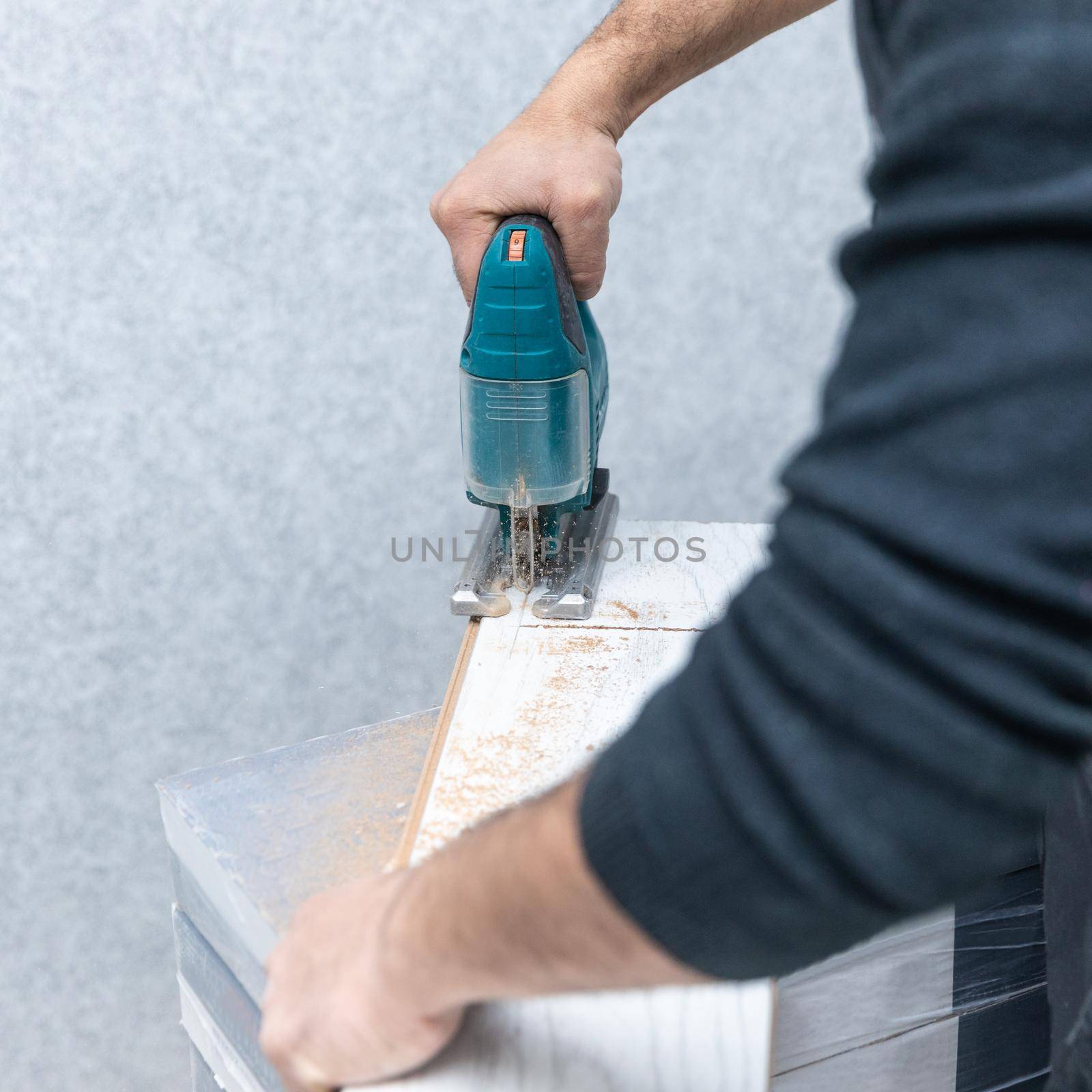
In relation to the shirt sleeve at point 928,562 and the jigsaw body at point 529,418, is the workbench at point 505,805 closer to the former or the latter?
the jigsaw body at point 529,418

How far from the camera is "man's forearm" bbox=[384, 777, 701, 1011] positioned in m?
0.42

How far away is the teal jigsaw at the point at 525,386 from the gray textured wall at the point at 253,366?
70cm

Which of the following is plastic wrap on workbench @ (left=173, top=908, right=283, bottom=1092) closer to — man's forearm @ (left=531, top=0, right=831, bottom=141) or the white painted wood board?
the white painted wood board

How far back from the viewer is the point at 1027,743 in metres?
0.34

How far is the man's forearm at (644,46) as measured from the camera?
101 centimetres

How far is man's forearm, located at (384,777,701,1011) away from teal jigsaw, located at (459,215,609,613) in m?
0.56

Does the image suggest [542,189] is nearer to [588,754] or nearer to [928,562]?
[588,754]

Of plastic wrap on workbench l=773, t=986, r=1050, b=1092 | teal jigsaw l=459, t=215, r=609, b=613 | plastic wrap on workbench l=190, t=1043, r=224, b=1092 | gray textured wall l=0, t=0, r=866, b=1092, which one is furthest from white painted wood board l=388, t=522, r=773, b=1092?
gray textured wall l=0, t=0, r=866, b=1092

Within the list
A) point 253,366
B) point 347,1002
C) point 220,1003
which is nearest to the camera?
point 347,1002

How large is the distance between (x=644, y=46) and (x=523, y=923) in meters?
0.86

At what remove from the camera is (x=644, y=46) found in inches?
40.7

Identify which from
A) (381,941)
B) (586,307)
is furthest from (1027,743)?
(586,307)

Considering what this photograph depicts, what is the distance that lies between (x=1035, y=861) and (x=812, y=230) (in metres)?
1.18

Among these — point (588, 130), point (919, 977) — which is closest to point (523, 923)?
point (919, 977)
